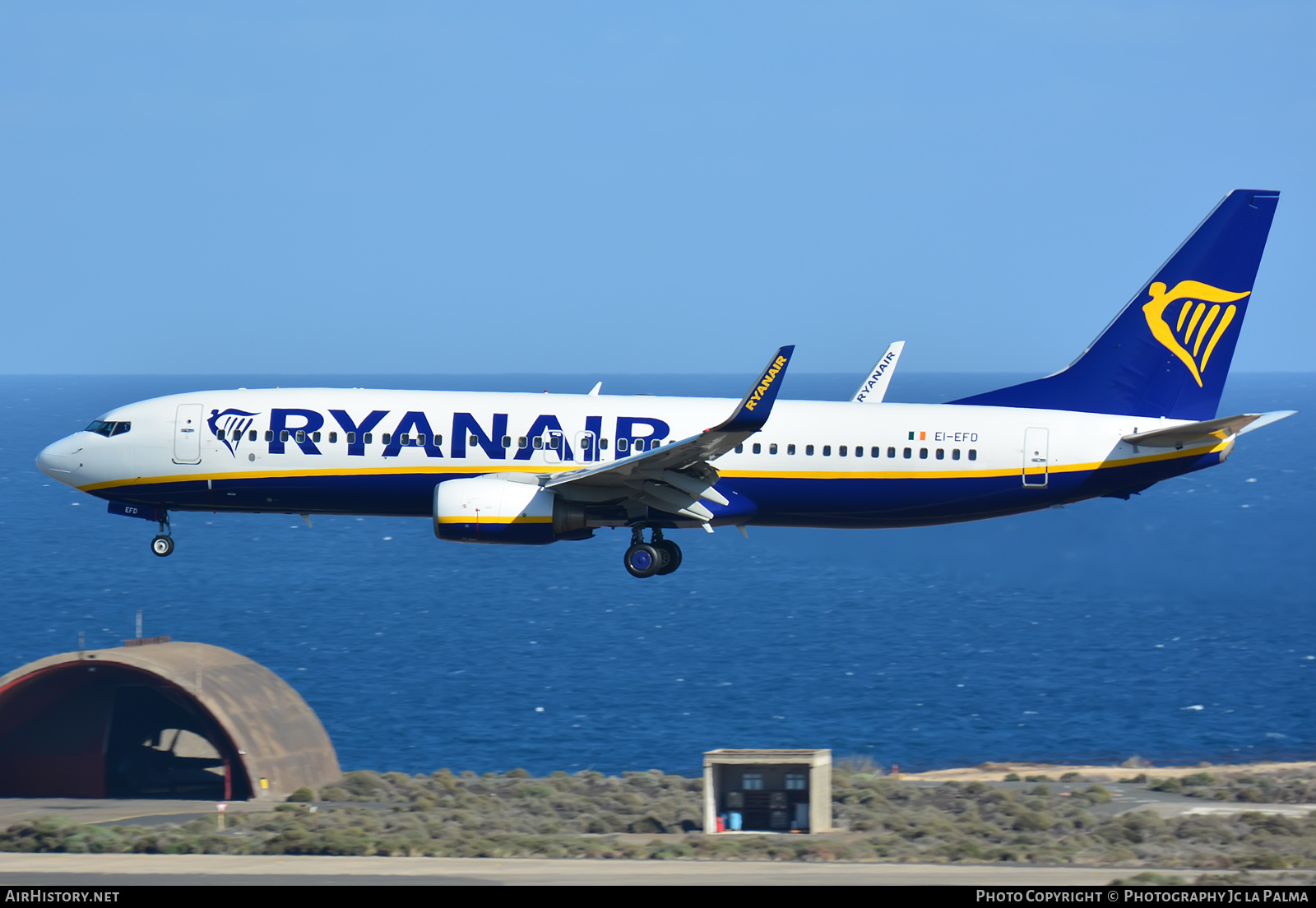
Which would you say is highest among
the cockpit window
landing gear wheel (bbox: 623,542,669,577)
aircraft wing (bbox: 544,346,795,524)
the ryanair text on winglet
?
the ryanair text on winglet

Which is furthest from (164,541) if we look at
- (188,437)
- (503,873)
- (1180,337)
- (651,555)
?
(1180,337)

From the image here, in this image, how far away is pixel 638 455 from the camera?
38.1 m

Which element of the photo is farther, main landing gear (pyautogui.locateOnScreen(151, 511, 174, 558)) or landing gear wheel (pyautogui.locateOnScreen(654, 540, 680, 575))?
main landing gear (pyautogui.locateOnScreen(151, 511, 174, 558))

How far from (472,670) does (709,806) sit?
148 feet

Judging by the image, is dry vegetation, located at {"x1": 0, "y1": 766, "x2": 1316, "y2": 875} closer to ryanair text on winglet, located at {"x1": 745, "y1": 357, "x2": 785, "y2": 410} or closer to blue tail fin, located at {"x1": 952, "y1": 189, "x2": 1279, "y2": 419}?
blue tail fin, located at {"x1": 952, "y1": 189, "x2": 1279, "y2": 419}

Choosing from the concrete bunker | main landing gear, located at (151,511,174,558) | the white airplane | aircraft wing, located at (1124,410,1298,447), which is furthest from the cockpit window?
aircraft wing, located at (1124,410,1298,447)

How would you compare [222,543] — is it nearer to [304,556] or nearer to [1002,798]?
[304,556]

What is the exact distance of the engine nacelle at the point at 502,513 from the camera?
38.3 m

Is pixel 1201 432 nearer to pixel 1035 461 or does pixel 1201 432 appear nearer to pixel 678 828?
pixel 1035 461

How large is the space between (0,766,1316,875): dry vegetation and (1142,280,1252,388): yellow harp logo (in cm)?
1479

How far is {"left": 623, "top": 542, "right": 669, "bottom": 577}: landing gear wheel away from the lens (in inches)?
1570

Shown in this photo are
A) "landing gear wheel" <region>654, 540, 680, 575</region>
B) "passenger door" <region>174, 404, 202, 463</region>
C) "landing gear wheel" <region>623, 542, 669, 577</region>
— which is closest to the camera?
"landing gear wheel" <region>623, 542, 669, 577</region>

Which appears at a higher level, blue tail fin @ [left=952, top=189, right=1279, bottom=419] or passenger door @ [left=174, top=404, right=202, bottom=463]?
blue tail fin @ [left=952, top=189, right=1279, bottom=419]

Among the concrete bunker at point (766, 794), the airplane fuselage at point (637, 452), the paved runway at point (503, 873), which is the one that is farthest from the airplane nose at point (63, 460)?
the concrete bunker at point (766, 794)
